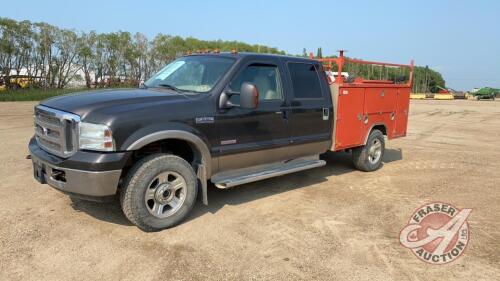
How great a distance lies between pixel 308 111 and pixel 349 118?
1102 mm

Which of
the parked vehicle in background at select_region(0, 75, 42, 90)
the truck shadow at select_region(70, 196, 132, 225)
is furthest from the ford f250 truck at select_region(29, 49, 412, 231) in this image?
the parked vehicle in background at select_region(0, 75, 42, 90)

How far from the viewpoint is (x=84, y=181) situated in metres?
4.09

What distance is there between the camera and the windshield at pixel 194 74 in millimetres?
5152

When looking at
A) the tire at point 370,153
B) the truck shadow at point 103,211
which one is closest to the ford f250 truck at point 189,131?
the truck shadow at point 103,211

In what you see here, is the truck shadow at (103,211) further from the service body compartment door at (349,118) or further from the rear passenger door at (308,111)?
the service body compartment door at (349,118)

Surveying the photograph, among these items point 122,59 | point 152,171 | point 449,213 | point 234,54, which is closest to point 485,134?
point 449,213

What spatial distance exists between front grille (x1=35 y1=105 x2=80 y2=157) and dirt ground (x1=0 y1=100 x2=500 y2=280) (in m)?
0.88

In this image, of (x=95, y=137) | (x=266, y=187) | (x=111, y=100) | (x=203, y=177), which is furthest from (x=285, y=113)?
(x=95, y=137)

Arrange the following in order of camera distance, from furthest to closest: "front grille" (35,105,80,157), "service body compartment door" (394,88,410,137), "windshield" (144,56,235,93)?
1. "service body compartment door" (394,88,410,137)
2. "windshield" (144,56,235,93)
3. "front grille" (35,105,80,157)

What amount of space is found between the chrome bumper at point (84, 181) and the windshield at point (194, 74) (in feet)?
4.96

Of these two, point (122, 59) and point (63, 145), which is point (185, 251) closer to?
point (63, 145)

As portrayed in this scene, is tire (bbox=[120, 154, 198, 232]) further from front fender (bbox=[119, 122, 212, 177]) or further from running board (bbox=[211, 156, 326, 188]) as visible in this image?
running board (bbox=[211, 156, 326, 188])

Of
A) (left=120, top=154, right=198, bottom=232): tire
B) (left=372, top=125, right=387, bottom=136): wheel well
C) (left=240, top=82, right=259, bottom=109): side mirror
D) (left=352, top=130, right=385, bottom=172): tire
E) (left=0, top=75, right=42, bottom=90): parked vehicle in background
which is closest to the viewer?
(left=120, top=154, right=198, bottom=232): tire

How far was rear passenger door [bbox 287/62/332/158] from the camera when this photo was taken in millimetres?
5895
